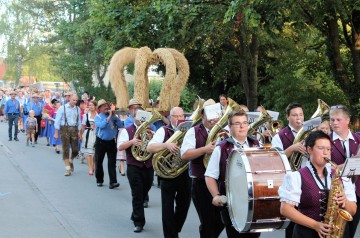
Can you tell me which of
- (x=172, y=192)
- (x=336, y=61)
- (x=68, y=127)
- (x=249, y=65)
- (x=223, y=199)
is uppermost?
(x=249, y=65)

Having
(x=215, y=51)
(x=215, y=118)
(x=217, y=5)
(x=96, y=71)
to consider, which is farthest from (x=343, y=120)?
(x=96, y=71)

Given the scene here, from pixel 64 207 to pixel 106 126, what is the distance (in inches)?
105

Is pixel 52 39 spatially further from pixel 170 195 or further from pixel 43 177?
pixel 170 195

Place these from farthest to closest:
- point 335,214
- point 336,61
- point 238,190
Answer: point 336,61, point 238,190, point 335,214

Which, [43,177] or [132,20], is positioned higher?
[132,20]

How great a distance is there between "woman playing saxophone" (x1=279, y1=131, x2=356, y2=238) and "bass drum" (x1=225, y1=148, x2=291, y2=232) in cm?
72

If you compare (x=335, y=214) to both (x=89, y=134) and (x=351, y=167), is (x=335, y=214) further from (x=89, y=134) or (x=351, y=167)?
(x=89, y=134)

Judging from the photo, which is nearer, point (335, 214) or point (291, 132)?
point (335, 214)

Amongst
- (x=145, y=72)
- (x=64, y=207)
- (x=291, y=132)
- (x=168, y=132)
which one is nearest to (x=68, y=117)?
(x=145, y=72)

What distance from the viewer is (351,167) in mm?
4262

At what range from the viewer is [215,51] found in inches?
901

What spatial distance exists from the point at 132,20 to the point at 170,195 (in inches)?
Result: 396

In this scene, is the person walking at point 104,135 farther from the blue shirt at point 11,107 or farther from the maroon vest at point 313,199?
the blue shirt at point 11,107

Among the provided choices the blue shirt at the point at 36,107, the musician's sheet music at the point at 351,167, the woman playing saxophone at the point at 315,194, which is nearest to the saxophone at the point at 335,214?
the woman playing saxophone at the point at 315,194
